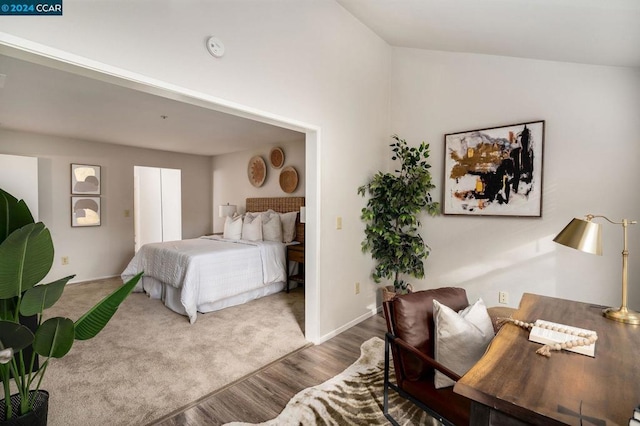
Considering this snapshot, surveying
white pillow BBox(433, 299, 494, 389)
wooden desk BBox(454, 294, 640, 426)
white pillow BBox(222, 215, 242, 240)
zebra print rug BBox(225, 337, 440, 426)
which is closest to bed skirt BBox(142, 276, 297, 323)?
white pillow BBox(222, 215, 242, 240)

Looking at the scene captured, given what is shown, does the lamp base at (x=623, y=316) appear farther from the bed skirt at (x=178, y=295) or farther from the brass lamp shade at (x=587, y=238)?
the bed skirt at (x=178, y=295)

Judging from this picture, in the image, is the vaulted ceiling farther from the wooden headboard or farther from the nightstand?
the nightstand

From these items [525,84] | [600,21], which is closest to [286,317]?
[525,84]

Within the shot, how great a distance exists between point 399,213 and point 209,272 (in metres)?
2.28

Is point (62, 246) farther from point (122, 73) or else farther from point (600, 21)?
point (600, 21)

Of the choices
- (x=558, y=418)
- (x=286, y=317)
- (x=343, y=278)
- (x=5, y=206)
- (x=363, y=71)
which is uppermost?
(x=363, y=71)

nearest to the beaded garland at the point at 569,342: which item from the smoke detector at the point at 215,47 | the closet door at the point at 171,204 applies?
the smoke detector at the point at 215,47

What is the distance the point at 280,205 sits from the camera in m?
5.49

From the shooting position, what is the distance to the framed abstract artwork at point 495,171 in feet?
9.47

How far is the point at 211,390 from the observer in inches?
84.9

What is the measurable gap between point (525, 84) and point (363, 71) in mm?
1564

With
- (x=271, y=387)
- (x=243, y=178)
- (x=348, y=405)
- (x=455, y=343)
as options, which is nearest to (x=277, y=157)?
(x=243, y=178)

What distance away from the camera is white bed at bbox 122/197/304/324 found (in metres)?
3.50

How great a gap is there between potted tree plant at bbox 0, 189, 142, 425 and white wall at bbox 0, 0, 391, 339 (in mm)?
864
